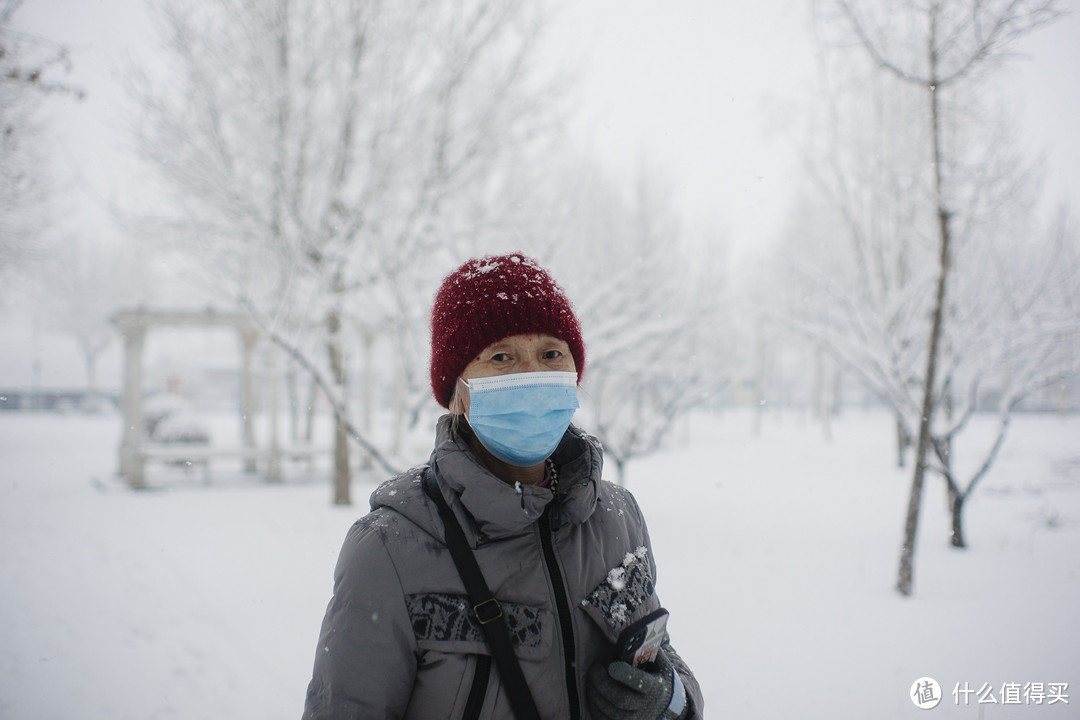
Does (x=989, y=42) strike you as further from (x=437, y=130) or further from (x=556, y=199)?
(x=437, y=130)

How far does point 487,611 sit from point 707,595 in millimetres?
4722

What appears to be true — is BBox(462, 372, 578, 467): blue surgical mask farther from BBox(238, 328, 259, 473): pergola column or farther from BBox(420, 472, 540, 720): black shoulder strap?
BBox(238, 328, 259, 473): pergola column

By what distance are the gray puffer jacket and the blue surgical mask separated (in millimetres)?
93

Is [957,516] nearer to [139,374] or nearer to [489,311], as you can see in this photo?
[489,311]

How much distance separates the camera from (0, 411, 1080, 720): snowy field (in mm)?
3611

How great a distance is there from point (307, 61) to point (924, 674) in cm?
774

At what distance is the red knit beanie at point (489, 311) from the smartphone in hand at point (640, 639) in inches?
29.1

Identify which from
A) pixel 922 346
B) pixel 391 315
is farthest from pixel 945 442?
pixel 391 315

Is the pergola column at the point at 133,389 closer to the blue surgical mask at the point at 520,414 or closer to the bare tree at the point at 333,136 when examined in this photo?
the bare tree at the point at 333,136

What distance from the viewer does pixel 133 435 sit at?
1076 centimetres

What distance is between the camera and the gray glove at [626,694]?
3.99ft

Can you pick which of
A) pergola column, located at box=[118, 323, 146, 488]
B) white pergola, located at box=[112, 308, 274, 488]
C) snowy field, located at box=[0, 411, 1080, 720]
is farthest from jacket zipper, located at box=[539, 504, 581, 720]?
pergola column, located at box=[118, 323, 146, 488]

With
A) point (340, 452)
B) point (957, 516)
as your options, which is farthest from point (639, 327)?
point (340, 452)

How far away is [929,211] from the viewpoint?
710cm
